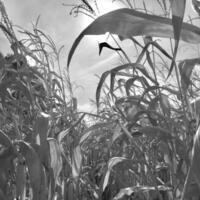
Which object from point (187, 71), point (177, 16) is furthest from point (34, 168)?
point (177, 16)

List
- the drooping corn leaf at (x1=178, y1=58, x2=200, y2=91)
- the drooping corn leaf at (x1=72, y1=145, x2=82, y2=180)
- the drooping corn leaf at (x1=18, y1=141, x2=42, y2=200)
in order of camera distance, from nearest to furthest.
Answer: the drooping corn leaf at (x1=178, y1=58, x2=200, y2=91) → the drooping corn leaf at (x1=18, y1=141, x2=42, y2=200) → the drooping corn leaf at (x1=72, y1=145, x2=82, y2=180)

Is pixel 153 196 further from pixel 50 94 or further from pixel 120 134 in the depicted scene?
pixel 50 94

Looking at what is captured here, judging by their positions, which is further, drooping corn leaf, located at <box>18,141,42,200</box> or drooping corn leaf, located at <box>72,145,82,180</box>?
drooping corn leaf, located at <box>72,145,82,180</box>

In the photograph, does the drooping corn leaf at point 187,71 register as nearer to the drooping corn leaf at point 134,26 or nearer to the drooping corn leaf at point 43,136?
the drooping corn leaf at point 134,26

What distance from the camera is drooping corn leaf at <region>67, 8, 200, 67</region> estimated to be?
0.60 meters

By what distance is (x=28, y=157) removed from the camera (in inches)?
37.2

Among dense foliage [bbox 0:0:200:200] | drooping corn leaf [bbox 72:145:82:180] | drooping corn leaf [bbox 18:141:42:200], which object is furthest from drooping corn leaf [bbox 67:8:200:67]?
drooping corn leaf [bbox 72:145:82:180]

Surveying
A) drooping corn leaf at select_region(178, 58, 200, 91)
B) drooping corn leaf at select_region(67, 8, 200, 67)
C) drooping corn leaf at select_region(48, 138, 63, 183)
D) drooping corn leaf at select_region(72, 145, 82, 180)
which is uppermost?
drooping corn leaf at select_region(67, 8, 200, 67)

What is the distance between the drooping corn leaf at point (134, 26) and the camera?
596 mm

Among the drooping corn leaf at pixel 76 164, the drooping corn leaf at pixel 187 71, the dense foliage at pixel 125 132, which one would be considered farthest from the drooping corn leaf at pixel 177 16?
the drooping corn leaf at pixel 76 164

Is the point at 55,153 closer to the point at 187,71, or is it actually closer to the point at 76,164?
the point at 76,164

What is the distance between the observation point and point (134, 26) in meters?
0.64

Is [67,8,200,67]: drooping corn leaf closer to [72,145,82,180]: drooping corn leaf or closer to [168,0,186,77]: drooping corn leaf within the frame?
[168,0,186,77]: drooping corn leaf

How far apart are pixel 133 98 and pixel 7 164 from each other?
0.56 m
